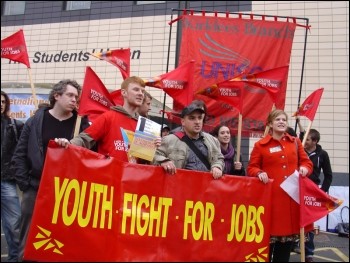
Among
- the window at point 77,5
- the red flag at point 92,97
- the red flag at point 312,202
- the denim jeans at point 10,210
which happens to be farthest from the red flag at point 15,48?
the window at point 77,5

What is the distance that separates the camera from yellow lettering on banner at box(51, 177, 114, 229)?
3.13 m

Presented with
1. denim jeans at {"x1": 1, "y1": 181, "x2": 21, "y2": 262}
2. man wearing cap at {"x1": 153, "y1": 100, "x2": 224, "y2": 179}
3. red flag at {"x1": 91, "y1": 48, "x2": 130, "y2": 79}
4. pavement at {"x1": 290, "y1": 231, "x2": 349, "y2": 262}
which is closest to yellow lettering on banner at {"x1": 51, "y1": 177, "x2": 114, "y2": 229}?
man wearing cap at {"x1": 153, "y1": 100, "x2": 224, "y2": 179}

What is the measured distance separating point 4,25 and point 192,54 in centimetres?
981

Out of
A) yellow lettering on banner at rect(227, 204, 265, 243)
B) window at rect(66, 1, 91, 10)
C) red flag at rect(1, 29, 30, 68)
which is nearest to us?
yellow lettering on banner at rect(227, 204, 265, 243)

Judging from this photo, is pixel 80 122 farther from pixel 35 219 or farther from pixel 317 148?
pixel 317 148

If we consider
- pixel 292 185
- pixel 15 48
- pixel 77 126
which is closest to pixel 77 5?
pixel 15 48

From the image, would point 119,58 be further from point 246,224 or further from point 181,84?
point 246,224

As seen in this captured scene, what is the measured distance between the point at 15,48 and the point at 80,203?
383cm

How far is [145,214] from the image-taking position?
10.8 feet

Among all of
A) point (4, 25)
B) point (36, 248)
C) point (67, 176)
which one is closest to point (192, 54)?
point (67, 176)

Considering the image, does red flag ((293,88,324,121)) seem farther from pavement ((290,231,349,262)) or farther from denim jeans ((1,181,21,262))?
denim jeans ((1,181,21,262))

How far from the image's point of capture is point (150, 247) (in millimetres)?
3246

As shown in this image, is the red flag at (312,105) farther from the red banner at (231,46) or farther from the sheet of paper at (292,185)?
the sheet of paper at (292,185)

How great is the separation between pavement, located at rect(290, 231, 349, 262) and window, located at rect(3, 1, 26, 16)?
38.7 ft
